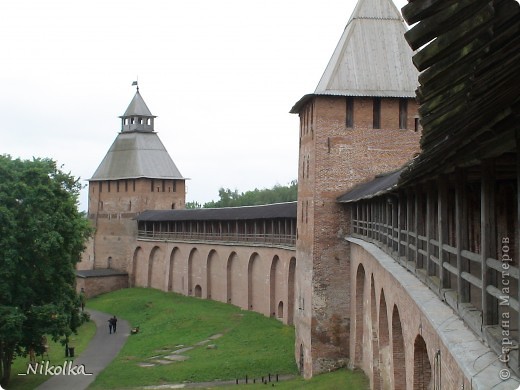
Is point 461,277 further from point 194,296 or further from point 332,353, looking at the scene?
point 194,296

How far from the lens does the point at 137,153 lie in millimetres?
49500

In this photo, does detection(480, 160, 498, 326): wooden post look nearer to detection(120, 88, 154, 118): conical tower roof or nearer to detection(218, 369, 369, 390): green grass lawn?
detection(218, 369, 369, 390): green grass lawn

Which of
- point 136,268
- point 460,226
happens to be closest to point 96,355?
point 136,268

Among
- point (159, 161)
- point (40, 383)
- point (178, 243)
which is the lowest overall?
point (40, 383)

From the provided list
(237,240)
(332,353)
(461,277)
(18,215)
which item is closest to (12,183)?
(18,215)

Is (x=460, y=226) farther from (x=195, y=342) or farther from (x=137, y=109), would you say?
(x=137, y=109)

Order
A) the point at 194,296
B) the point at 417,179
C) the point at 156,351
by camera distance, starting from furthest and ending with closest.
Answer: the point at 194,296, the point at 156,351, the point at 417,179

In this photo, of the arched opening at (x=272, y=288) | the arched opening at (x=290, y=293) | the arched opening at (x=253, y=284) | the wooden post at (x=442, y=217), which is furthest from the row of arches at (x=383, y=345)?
the arched opening at (x=253, y=284)

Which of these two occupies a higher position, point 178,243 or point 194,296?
point 178,243

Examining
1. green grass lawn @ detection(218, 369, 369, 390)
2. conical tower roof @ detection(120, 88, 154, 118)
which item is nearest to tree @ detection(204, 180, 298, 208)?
conical tower roof @ detection(120, 88, 154, 118)

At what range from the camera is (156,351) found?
2681 centimetres

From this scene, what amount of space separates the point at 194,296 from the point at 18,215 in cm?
1927

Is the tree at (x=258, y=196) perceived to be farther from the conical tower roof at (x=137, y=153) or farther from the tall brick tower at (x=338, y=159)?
the tall brick tower at (x=338, y=159)

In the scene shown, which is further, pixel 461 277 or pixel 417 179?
pixel 417 179
